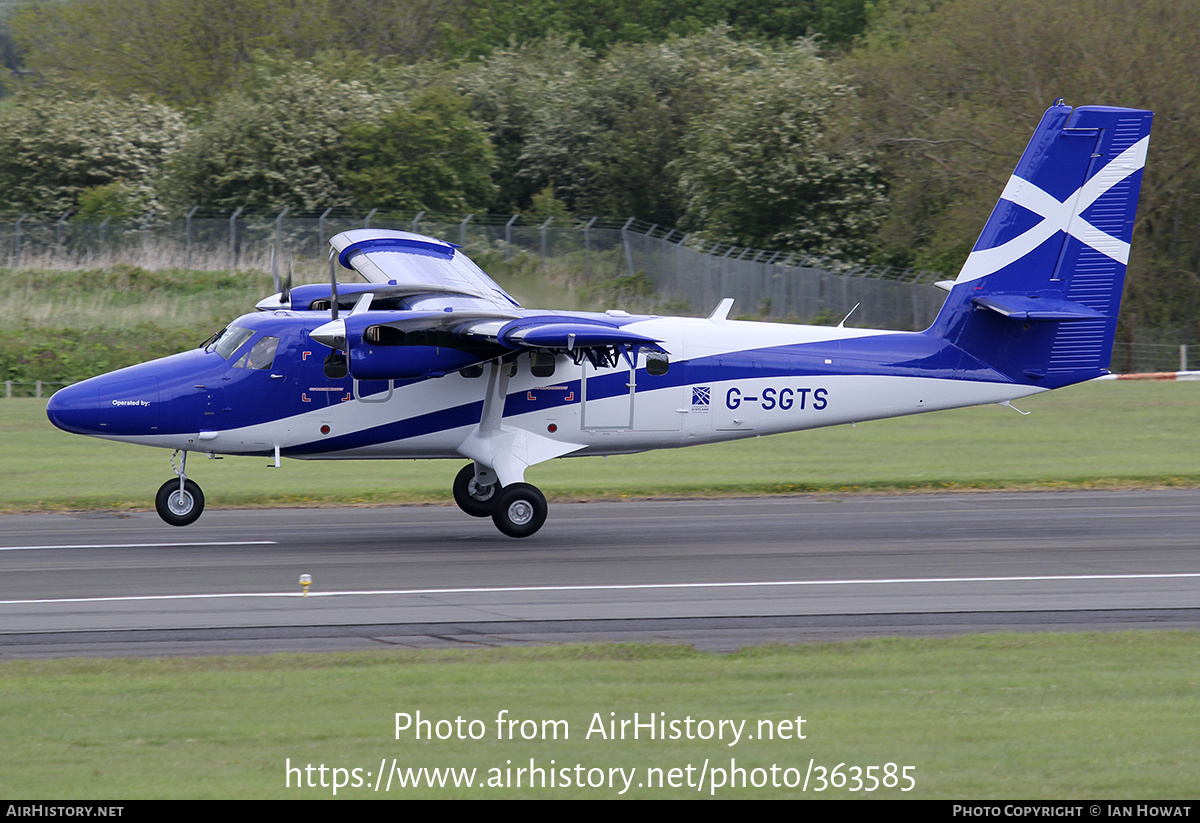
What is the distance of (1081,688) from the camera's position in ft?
32.1

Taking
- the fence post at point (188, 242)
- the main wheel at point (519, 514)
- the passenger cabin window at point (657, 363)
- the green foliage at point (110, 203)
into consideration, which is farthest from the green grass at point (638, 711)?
the green foliage at point (110, 203)

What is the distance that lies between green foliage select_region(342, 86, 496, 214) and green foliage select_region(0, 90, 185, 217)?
8574 millimetres

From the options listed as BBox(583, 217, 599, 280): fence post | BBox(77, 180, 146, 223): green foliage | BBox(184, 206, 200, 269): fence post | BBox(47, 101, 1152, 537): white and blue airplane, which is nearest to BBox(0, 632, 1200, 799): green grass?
BBox(47, 101, 1152, 537): white and blue airplane

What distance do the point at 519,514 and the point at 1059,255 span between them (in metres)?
8.40

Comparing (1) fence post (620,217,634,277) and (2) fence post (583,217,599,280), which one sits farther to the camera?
(1) fence post (620,217,634,277)

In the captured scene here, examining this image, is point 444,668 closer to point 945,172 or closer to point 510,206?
point 945,172

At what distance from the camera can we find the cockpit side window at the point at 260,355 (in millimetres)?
17203

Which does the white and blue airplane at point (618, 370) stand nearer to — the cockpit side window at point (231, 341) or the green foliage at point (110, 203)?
the cockpit side window at point (231, 341)

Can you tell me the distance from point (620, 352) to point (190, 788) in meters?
10.4

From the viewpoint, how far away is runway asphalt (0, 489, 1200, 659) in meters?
12.2

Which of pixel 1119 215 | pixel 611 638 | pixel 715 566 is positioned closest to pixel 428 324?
pixel 715 566

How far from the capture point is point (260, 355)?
56.5 ft

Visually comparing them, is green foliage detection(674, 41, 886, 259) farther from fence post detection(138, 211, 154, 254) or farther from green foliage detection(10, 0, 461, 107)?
A: green foliage detection(10, 0, 461, 107)

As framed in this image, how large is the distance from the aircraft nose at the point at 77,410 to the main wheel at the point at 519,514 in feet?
17.5
